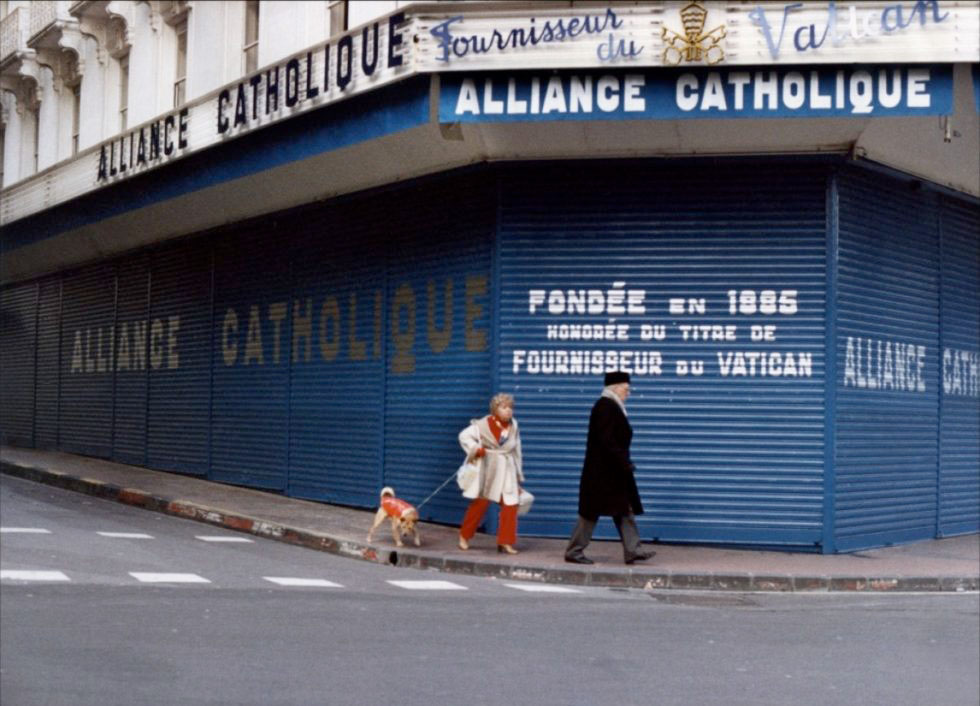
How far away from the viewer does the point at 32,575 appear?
1091 centimetres

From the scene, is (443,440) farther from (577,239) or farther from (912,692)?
(912,692)

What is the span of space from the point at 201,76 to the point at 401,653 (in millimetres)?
14671

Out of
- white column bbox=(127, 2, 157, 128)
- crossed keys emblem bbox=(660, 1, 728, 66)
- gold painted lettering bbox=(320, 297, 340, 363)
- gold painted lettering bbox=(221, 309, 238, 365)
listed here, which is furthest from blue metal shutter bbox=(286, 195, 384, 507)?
white column bbox=(127, 2, 157, 128)

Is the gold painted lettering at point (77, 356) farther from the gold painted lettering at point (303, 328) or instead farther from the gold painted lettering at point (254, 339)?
the gold painted lettering at point (303, 328)

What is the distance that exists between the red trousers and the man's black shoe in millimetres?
1248

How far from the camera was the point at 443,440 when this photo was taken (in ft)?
53.4

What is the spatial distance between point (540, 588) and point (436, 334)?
499 centimetres

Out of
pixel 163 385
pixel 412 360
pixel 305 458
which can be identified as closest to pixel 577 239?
pixel 412 360

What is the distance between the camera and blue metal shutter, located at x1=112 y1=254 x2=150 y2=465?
77.9ft

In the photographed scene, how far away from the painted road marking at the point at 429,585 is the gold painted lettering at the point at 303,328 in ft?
23.7

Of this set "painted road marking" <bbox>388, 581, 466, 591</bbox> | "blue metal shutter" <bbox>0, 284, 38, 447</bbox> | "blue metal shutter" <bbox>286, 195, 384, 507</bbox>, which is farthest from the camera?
"blue metal shutter" <bbox>0, 284, 38, 447</bbox>

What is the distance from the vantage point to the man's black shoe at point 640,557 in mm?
13211

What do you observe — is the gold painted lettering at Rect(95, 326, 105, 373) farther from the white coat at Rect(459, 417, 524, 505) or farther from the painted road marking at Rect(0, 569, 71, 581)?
the painted road marking at Rect(0, 569, 71, 581)

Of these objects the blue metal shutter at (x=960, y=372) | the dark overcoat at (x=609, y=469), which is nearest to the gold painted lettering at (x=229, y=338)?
the dark overcoat at (x=609, y=469)
